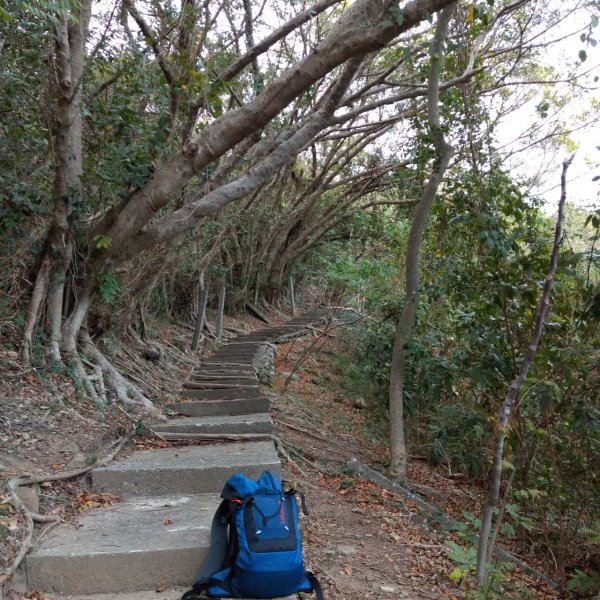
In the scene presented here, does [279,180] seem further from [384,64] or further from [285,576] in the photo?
[285,576]

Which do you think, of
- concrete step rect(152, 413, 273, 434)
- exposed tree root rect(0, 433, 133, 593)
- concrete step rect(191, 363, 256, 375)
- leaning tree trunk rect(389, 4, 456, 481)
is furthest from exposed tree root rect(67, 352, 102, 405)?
leaning tree trunk rect(389, 4, 456, 481)

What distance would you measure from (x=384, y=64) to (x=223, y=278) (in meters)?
5.80

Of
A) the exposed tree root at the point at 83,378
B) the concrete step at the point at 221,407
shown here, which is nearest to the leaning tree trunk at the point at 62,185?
the exposed tree root at the point at 83,378

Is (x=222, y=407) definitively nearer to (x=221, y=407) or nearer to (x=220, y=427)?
(x=221, y=407)

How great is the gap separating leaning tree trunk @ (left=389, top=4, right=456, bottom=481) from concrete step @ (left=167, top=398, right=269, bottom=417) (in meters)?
1.53

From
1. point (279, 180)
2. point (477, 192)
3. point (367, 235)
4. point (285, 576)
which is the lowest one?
point (285, 576)

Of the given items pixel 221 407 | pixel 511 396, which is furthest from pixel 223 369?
pixel 511 396

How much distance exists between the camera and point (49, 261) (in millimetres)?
5734

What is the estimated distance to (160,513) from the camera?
148 inches

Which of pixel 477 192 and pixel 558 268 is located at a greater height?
pixel 477 192

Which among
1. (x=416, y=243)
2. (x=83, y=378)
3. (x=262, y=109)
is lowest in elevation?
(x=83, y=378)

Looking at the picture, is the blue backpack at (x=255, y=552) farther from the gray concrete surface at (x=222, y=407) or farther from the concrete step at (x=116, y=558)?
the gray concrete surface at (x=222, y=407)

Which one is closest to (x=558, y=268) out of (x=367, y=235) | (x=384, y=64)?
(x=384, y=64)

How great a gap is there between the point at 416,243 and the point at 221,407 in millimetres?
2864
